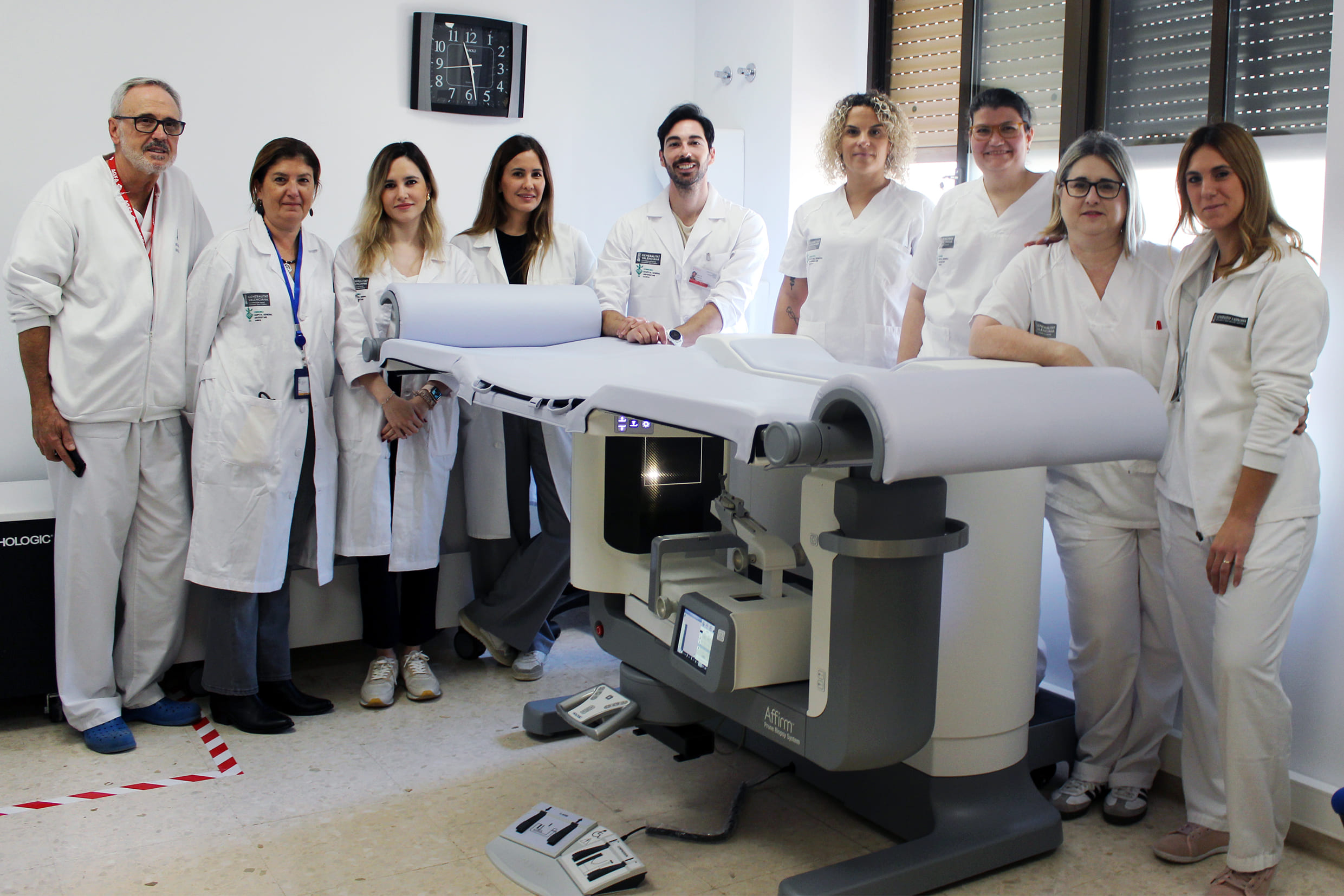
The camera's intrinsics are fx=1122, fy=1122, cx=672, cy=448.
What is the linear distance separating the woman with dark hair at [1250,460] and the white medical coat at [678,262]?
1.47 meters

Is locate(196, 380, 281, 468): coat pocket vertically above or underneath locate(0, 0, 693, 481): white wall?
underneath

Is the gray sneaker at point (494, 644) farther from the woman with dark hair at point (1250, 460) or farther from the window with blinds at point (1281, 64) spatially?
the window with blinds at point (1281, 64)

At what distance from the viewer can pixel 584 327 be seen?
306 centimetres

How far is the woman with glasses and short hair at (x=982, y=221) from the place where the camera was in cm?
270

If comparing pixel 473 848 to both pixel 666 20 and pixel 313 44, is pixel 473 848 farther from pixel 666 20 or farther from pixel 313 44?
pixel 666 20

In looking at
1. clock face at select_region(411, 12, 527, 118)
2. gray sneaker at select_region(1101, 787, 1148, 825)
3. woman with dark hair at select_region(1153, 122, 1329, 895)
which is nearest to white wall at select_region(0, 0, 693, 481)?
clock face at select_region(411, 12, 527, 118)

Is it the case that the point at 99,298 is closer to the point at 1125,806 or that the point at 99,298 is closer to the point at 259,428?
the point at 259,428

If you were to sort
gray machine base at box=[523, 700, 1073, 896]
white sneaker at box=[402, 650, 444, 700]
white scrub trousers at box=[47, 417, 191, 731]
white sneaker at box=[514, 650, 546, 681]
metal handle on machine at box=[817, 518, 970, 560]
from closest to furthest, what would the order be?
metal handle on machine at box=[817, 518, 970, 560]
gray machine base at box=[523, 700, 1073, 896]
white scrub trousers at box=[47, 417, 191, 731]
white sneaker at box=[402, 650, 444, 700]
white sneaker at box=[514, 650, 546, 681]

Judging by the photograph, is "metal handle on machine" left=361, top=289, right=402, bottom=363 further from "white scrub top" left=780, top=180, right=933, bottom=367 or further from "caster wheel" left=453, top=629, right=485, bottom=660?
"white scrub top" left=780, top=180, right=933, bottom=367

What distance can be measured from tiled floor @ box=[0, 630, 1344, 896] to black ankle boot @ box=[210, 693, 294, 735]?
3 centimetres

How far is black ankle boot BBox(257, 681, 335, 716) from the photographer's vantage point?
2982 mm

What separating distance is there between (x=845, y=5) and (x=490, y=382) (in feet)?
8.53

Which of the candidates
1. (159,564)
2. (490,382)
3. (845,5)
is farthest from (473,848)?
(845,5)

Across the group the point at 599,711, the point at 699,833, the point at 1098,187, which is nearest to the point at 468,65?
the point at 1098,187
